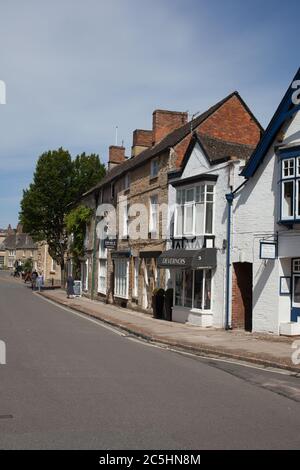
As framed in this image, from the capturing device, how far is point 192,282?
23109 mm

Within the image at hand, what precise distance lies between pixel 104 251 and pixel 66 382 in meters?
27.4

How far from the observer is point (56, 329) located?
742 inches

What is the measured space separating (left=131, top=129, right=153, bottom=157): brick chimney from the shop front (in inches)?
531

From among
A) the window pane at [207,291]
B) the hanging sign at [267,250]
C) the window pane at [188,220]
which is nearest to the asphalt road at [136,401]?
the hanging sign at [267,250]

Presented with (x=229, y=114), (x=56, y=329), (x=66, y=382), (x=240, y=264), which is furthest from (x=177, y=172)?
(x=66, y=382)

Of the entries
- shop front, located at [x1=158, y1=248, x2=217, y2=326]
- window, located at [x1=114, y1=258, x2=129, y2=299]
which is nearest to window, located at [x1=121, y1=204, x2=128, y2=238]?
window, located at [x1=114, y1=258, x2=129, y2=299]

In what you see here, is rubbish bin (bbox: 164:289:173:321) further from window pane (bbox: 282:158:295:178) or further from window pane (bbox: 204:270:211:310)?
window pane (bbox: 282:158:295:178)

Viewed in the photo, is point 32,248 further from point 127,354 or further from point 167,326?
point 127,354

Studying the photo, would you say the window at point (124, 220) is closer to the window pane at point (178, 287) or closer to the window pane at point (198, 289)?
the window pane at point (178, 287)

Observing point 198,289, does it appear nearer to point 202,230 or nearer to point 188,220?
point 202,230

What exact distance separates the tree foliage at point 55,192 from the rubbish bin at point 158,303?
2580cm

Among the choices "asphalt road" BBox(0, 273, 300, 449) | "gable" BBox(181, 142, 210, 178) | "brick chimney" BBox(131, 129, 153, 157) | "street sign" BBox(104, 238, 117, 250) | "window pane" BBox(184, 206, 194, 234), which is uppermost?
"brick chimney" BBox(131, 129, 153, 157)

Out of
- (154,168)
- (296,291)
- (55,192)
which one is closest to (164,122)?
(154,168)

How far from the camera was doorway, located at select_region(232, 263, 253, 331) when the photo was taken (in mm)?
20578
